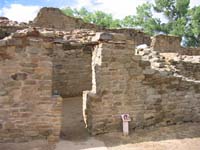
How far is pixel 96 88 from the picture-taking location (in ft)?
25.2

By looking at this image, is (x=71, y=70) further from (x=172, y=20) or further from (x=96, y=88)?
(x=172, y=20)

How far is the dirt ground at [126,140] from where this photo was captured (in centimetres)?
680

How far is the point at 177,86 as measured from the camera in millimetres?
8633

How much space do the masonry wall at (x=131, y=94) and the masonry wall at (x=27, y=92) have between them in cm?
103

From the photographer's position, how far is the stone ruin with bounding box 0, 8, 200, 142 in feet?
22.3

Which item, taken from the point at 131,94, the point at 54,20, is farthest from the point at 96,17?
the point at 131,94

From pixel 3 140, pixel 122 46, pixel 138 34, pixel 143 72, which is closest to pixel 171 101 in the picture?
pixel 143 72

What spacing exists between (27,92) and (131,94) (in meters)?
2.38

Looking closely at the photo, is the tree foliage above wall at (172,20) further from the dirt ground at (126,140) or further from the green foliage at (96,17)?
the dirt ground at (126,140)

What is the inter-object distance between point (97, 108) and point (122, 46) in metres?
1.46

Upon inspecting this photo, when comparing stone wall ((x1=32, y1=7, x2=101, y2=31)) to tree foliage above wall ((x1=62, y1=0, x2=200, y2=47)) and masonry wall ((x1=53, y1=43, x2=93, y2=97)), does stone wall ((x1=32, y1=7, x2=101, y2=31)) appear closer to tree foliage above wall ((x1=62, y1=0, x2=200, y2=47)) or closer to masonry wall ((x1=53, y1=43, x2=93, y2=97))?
masonry wall ((x1=53, y1=43, x2=93, y2=97))

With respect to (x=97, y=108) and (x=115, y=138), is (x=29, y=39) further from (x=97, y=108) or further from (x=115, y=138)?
(x=115, y=138)

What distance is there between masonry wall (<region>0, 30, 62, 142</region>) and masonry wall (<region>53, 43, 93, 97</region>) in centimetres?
384

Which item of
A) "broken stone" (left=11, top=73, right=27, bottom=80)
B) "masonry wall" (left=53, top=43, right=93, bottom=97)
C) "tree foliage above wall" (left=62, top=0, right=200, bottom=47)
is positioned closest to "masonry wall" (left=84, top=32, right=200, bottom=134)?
"broken stone" (left=11, top=73, right=27, bottom=80)
